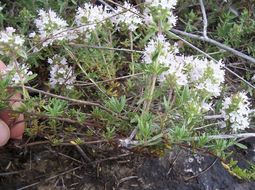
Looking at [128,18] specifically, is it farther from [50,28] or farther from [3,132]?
[3,132]

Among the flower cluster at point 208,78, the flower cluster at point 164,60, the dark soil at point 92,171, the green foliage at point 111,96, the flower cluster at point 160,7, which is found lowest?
the dark soil at point 92,171

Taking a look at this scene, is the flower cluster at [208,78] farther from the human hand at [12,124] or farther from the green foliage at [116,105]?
the human hand at [12,124]

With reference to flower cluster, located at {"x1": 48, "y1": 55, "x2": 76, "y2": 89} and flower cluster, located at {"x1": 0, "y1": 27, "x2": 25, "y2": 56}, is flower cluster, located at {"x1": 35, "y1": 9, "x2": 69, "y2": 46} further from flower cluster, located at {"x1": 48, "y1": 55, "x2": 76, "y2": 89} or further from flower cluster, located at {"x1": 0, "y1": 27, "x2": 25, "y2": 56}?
flower cluster, located at {"x1": 0, "y1": 27, "x2": 25, "y2": 56}

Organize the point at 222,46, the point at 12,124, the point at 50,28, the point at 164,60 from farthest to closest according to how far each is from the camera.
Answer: the point at 222,46 → the point at 50,28 → the point at 12,124 → the point at 164,60

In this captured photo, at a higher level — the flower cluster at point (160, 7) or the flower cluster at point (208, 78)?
the flower cluster at point (160, 7)

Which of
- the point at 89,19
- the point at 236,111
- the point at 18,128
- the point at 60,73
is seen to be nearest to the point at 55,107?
the point at 18,128

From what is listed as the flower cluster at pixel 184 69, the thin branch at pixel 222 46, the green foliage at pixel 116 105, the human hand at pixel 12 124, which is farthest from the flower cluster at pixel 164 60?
the thin branch at pixel 222 46

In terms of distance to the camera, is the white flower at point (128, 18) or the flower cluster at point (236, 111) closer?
the flower cluster at point (236, 111)
